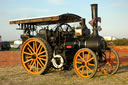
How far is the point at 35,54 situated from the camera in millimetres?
8383

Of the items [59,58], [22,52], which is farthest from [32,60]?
[59,58]

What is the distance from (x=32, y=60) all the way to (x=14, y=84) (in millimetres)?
2160

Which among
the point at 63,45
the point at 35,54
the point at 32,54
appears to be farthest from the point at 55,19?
Result: the point at 32,54

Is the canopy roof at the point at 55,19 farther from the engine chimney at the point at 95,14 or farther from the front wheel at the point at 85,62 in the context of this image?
the front wheel at the point at 85,62

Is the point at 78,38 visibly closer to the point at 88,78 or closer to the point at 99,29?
the point at 99,29

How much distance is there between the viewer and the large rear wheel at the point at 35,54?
26.0ft

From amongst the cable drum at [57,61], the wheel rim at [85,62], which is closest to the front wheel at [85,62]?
the wheel rim at [85,62]

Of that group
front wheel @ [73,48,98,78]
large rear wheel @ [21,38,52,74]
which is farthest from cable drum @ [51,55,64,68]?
front wheel @ [73,48,98,78]

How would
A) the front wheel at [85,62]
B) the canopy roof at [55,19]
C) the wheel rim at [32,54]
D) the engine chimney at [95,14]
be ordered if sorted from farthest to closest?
1. the wheel rim at [32,54]
2. the canopy roof at [55,19]
3. the engine chimney at [95,14]
4. the front wheel at [85,62]

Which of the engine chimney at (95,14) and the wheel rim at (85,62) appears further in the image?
the engine chimney at (95,14)

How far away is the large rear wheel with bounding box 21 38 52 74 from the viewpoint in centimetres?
793

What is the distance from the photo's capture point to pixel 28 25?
9.57 meters

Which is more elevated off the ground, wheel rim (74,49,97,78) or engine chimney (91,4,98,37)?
engine chimney (91,4,98,37)

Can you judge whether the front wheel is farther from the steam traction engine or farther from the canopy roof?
the canopy roof
